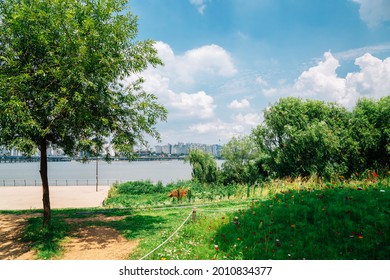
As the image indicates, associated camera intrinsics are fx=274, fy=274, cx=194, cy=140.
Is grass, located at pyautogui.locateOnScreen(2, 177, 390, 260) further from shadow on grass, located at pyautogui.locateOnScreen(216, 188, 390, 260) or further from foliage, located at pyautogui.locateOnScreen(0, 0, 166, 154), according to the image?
foliage, located at pyautogui.locateOnScreen(0, 0, 166, 154)

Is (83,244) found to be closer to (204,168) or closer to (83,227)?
(83,227)

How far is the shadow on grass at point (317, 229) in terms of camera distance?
6215 mm

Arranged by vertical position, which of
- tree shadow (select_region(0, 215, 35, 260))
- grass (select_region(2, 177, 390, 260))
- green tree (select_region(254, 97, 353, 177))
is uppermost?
green tree (select_region(254, 97, 353, 177))

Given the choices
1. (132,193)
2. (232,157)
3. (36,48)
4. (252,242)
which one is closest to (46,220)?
(36,48)

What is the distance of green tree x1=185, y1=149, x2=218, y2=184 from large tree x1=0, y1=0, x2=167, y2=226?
28.4 meters

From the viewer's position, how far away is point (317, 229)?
7.26m

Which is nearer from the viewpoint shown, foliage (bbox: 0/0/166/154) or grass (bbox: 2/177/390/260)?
grass (bbox: 2/177/390/260)

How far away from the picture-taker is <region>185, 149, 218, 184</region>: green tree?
127ft

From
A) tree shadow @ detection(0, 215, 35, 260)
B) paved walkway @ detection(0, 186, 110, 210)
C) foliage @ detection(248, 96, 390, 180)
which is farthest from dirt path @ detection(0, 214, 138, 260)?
foliage @ detection(248, 96, 390, 180)

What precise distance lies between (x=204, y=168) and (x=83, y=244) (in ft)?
98.3

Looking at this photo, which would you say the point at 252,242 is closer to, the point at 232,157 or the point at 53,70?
the point at 53,70

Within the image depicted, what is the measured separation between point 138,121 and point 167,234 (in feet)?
14.4

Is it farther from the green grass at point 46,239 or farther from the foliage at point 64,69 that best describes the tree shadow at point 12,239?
the foliage at point 64,69

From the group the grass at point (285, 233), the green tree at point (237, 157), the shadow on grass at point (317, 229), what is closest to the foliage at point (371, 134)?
the green tree at point (237, 157)
